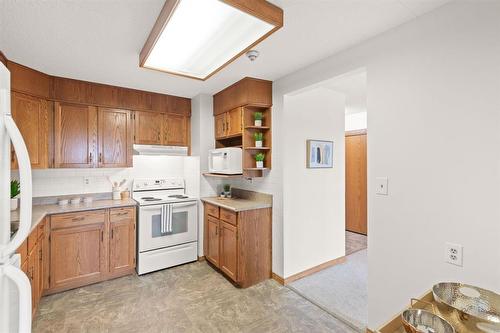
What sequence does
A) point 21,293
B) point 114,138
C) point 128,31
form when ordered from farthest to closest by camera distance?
point 114,138 → point 128,31 → point 21,293

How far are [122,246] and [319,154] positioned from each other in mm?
2763

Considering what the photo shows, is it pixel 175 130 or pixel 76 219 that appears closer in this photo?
pixel 76 219

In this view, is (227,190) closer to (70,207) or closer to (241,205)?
(241,205)

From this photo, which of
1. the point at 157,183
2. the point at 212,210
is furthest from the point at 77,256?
the point at 212,210

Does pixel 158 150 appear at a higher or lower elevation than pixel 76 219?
higher

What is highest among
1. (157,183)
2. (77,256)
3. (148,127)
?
(148,127)

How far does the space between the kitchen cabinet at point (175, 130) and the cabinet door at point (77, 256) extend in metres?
1.44

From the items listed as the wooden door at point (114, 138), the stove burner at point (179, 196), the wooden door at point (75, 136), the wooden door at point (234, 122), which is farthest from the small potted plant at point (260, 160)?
the wooden door at point (75, 136)

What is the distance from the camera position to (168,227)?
3.26m

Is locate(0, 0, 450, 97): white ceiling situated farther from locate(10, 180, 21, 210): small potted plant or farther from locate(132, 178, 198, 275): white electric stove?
locate(132, 178, 198, 275): white electric stove

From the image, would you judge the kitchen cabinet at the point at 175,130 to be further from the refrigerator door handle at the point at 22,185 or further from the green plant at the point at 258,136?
the refrigerator door handle at the point at 22,185

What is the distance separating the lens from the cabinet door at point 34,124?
8.27 feet

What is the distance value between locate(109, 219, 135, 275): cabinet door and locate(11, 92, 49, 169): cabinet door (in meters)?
1.08

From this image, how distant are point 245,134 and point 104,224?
2.01m
